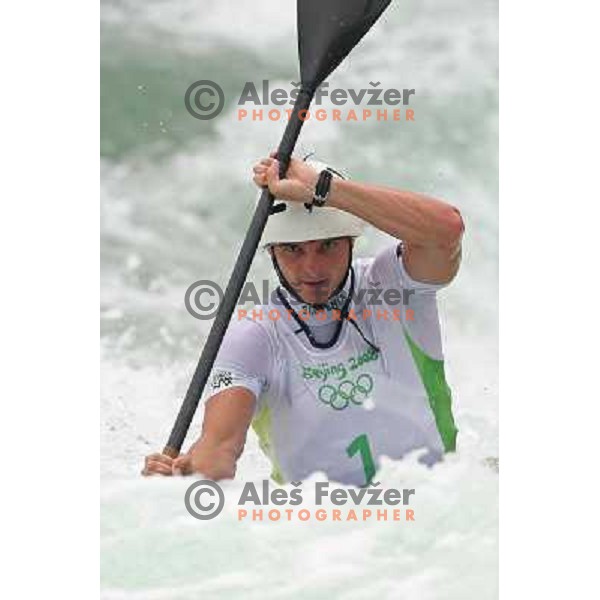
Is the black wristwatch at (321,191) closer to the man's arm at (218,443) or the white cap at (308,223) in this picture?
the white cap at (308,223)

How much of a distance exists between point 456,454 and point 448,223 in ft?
1.06

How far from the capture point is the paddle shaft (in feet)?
6.69

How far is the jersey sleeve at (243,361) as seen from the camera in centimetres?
205

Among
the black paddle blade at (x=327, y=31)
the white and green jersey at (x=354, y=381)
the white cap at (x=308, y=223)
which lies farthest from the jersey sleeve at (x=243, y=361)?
the black paddle blade at (x=327, y=31)

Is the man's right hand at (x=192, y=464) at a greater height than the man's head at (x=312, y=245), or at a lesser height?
lesser

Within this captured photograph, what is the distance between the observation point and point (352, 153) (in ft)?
6.78

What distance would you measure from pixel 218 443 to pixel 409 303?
33 centimetres

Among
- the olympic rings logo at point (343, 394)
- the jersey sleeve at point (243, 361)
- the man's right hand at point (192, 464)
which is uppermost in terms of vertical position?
the jersey sleeve at point (243, 361)

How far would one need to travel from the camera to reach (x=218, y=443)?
2.04 meters

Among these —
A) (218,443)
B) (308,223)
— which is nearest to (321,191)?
(308,223)

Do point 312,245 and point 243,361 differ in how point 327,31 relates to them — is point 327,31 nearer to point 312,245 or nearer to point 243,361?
point 312,245

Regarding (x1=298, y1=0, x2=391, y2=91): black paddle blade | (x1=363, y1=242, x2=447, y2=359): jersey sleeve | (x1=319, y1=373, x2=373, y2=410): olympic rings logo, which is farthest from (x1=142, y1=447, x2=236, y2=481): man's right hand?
(x1=298, y1=0, x2=391, y2=91): black paddle blade

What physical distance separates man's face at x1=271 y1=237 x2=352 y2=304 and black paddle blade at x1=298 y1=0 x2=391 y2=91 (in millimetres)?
221
